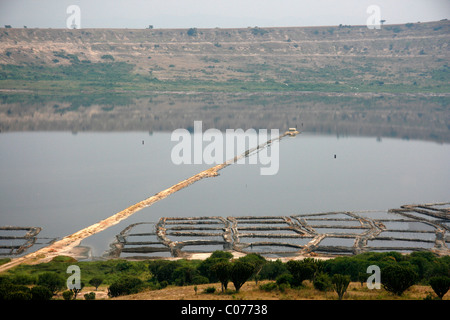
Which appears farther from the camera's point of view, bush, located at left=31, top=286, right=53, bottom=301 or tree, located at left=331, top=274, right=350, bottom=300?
bush, located at left=31, top=286, right=53, bottom=301

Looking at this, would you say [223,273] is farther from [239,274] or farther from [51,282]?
[51,282]

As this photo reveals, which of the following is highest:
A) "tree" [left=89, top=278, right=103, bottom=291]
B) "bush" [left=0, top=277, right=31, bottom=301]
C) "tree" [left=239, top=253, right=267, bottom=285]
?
"bush" [left=0, top=277, right=31, bottom=301]

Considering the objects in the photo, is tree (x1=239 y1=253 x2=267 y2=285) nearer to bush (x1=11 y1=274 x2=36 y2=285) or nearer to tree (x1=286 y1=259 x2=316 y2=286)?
tree (x1=286 y1=259 x2=316 y2=286)

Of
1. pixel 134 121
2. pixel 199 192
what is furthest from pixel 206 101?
pixel 199 192

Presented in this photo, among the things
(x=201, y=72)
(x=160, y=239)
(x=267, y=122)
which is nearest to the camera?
(x=160, y=239)

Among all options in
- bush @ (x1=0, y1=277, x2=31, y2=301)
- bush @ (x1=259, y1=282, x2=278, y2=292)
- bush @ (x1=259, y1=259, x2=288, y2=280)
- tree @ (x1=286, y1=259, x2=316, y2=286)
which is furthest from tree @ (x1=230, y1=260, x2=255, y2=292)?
bush @ (x1=0, y1=277, x2=31, y2=301)

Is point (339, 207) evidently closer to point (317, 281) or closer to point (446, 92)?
point (317, 281)

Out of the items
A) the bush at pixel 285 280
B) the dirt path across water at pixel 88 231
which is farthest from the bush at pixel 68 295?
the bush at pixel 285 280

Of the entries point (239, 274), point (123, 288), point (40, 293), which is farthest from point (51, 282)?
point (239, 274)
